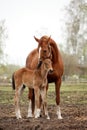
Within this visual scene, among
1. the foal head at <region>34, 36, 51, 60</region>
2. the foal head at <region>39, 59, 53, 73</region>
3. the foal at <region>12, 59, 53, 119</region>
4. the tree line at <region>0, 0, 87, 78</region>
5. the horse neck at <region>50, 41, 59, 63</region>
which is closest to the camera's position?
the foal head at <region>34, 36, 51, 60</region>

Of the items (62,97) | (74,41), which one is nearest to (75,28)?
(74,41)

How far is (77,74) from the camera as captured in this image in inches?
2844

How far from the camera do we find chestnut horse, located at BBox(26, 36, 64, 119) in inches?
427

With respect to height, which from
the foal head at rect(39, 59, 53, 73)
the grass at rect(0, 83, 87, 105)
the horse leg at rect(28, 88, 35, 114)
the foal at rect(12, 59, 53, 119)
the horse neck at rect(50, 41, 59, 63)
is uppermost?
the horse neck at rect(50, 41, 59, 63)

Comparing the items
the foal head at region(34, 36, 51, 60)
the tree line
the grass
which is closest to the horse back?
the foal head at region(34, 36, 51, 60)

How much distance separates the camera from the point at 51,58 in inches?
447

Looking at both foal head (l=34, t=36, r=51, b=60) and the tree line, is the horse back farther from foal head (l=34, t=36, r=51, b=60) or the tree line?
the tree line

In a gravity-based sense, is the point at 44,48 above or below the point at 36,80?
above

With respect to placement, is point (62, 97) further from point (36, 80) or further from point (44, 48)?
point (44, 48)

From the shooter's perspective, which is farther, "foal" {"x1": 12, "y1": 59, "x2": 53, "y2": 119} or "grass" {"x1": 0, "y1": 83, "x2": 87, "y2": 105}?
"grass" {"x1": 0, "y1": 83, "x2": 87, "y2": 105}

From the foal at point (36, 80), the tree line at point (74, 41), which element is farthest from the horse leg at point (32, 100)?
the tree line at point (74, 41)

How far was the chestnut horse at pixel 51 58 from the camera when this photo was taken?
427 inches

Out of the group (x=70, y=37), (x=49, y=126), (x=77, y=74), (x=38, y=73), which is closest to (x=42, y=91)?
(x=38, y=73)

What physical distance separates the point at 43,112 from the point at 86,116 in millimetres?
1236
